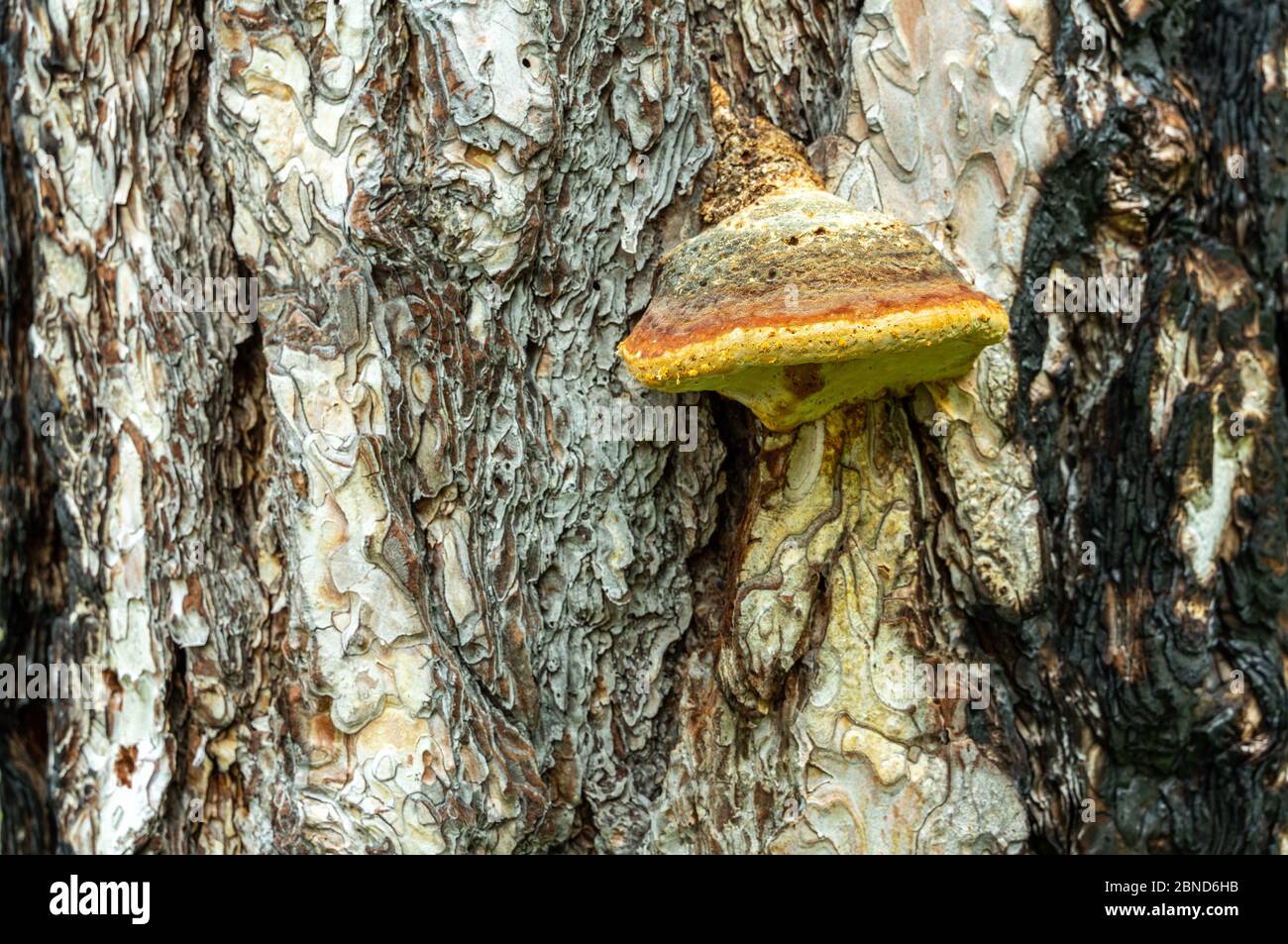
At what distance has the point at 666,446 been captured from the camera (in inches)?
106

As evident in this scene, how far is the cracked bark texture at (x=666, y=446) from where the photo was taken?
2.48m

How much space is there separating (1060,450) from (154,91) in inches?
106

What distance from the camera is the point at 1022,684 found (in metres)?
2.66

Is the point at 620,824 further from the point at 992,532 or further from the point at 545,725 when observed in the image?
the point at 992,532

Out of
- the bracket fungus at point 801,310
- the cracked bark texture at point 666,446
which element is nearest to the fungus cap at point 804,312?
the bracket fungus at point 801,310

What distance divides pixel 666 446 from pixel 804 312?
80cm

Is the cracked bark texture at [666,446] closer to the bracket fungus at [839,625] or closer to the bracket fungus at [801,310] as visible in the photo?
the bracket fungus at [839,625]

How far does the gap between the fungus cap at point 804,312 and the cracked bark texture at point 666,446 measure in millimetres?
287

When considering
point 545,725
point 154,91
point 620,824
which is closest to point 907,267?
point 545,725

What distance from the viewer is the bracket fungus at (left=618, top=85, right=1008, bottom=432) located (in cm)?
198

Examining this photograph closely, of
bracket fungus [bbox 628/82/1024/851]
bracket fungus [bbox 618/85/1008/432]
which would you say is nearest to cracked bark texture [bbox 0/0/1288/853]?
bracket fungus [bbox 628/82/1024/851]

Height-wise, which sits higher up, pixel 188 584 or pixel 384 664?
pixel 188 584

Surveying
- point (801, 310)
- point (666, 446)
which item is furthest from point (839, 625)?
point (801, 310)

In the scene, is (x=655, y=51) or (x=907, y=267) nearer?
(x=907, y=267)
